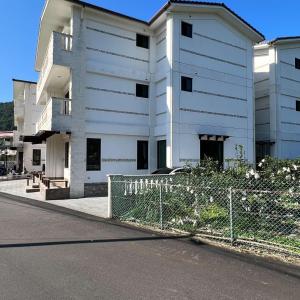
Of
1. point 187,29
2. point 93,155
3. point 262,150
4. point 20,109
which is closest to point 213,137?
point 187,29

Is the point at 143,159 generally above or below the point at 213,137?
below

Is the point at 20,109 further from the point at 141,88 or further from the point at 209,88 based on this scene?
the point at 209,88

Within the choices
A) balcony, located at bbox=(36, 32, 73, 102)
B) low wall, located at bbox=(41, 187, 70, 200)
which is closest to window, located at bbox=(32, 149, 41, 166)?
balcony, located at bbox=(36, 32, 73, 102)

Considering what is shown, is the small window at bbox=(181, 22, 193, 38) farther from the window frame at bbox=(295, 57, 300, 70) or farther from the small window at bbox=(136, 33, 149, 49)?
the window frame at bbox=(295, 57, 300, 70)

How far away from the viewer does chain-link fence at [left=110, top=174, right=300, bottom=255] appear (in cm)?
737

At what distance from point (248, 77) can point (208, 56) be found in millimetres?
3482

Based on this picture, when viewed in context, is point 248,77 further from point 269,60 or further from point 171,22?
point 171,22

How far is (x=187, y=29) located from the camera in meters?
20.2

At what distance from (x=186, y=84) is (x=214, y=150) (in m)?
4.21

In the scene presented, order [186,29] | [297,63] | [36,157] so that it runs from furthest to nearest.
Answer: [36,157] < [297,63] < [186,29]

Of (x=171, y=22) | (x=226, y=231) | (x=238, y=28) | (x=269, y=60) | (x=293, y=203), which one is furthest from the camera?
(x=269, y=60)

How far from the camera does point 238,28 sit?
22.5m

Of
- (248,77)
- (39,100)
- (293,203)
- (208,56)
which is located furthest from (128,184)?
(39,100)

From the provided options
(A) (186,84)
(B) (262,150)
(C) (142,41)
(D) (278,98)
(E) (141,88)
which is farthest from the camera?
(B) (262,150)
